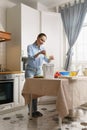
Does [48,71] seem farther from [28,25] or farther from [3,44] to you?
[3,44]

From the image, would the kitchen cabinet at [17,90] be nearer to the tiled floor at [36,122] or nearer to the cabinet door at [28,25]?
the tiled floor at [36,122]

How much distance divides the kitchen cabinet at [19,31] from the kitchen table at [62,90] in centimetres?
137

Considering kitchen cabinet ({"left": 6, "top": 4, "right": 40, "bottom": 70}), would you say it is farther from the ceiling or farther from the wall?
the ceiling

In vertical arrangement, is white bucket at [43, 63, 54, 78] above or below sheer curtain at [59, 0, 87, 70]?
below

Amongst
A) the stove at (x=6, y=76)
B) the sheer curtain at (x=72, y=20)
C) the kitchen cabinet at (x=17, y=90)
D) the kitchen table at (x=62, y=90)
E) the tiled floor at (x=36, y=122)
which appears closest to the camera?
the kitchen table at (x=62, y=90)

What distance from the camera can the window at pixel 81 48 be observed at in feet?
14.2

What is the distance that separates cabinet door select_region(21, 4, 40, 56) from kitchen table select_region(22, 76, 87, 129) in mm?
1483

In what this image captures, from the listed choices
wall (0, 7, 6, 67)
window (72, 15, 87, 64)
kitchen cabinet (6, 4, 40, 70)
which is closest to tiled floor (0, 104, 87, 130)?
kitchen cabinet (6, 4, 40, 70)

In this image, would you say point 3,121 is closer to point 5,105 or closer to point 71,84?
point 5,105

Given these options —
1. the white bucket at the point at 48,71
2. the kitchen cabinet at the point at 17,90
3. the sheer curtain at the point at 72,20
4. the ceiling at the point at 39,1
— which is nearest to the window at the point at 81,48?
the sheer curtain at the point at 72,20

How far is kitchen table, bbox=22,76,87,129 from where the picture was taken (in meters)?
2.13

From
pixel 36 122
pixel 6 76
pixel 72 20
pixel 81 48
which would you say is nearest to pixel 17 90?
pixel 6 76

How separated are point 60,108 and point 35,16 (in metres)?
2.61

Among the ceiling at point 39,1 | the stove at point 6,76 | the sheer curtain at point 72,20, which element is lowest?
the stove at point 6,76
